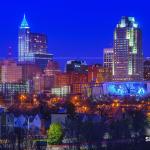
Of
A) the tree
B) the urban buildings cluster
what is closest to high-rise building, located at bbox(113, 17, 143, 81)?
the urban buildings cluster

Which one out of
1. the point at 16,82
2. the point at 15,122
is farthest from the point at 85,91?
the point at 15,122

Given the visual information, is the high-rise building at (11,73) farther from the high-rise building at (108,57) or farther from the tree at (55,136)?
the tree at (55,136)

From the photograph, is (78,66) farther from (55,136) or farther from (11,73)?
(55,136)

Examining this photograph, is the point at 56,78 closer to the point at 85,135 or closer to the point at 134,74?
the point at 134,74

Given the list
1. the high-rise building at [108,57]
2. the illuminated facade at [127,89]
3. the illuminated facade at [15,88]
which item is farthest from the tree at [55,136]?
the high-rise building at [108,57]

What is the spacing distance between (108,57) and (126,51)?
10.9 feet

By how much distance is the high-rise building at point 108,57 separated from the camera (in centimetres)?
7381

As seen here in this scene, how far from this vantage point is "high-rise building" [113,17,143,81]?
233 feet

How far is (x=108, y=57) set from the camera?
75.4m

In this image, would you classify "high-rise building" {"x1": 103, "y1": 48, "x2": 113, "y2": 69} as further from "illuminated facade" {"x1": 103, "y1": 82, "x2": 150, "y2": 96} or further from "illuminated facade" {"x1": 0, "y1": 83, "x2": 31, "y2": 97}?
"illuminated facade" {"x1": 103, "y1": 82, "x2": 150, "y2": 96}

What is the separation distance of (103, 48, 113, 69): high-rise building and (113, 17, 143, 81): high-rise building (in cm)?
134

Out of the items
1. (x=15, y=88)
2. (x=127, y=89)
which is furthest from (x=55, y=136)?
(x=15, y=88)

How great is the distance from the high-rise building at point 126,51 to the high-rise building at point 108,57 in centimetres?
134

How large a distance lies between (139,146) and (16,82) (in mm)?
49664
